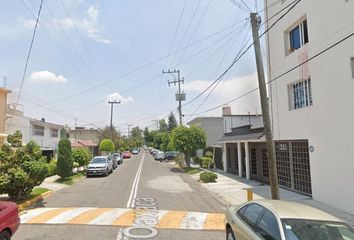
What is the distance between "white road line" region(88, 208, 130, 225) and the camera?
37.7 ft

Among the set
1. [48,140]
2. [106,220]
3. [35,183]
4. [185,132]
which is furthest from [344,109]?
[48,140]

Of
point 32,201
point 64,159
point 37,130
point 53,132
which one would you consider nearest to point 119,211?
point 32,201

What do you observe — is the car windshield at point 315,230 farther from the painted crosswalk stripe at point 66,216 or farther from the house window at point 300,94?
the house window at point 300,94

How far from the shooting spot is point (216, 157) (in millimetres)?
38781

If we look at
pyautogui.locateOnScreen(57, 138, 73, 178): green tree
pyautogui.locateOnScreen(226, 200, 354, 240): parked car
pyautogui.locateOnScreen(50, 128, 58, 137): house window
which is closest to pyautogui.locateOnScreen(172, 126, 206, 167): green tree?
pyautogui.locateOnScreen(57, 138, 73, 178): green tree

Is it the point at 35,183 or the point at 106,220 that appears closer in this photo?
the point at 106,220

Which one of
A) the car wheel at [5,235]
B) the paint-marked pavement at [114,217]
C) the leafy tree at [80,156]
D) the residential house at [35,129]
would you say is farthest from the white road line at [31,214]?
the residential house at [35,129]

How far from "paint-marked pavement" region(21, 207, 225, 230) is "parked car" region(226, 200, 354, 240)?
14.4 ft

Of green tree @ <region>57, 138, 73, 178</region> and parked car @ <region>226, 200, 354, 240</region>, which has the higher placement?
green tree @ <region>57, 138, 73, 178</region>

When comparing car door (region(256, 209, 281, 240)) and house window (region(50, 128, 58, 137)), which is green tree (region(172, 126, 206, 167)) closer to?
house window (region(50, 128, 58, 137))

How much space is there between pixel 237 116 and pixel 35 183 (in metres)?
29.3

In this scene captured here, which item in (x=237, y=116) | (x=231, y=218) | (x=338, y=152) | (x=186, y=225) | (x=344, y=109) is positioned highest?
(x=237, y=116)

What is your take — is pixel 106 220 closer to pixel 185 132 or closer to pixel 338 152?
pixel 338 152

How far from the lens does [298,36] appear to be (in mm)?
17797
